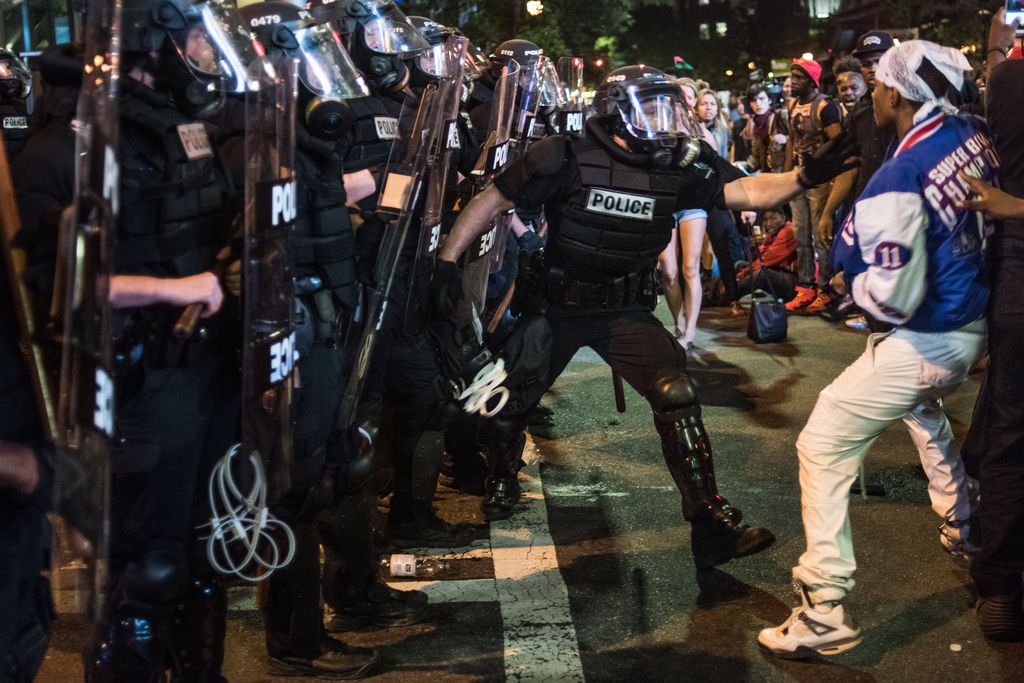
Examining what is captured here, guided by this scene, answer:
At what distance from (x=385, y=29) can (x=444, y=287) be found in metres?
1.06

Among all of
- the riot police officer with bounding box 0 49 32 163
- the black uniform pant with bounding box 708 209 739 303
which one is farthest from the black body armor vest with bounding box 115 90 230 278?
the black uniform pant with bounding box 708 209 739 303

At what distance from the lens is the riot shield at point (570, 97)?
7.23m

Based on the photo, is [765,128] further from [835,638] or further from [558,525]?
[835,638]

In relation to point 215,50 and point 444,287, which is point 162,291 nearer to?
point 215,50

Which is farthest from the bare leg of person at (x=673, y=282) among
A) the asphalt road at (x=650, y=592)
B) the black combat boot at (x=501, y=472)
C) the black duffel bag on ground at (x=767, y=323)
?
the black combat boot at (x=501, y=472)

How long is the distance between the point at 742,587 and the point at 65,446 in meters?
2.89

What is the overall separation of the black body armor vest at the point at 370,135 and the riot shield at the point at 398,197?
0.24 ft

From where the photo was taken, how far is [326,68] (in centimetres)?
347

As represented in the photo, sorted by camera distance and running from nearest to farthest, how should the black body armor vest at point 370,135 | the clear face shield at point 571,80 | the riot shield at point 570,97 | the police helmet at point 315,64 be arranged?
the police helmet at point 315,64, the black body armor vest at point 370,135, the riot shield at point 570,97, the clear face shield at point 571,80

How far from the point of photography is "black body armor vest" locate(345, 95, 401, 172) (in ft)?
14.0

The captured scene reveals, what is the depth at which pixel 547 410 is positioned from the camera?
7.44m

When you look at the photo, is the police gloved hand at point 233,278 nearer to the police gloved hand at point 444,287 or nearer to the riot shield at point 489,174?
the police gloved hand at point 444,287

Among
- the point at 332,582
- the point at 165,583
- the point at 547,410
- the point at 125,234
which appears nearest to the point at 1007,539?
the point at 332,582

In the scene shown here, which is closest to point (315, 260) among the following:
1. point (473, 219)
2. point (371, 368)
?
point (371, 368)
